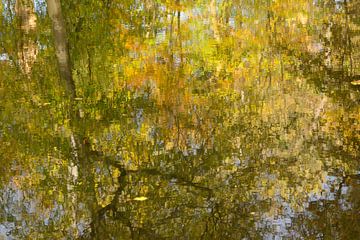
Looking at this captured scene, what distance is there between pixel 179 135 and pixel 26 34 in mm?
8197

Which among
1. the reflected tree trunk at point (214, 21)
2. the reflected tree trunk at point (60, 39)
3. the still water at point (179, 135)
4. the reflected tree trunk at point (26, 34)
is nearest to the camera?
the still water at point (179, 135)

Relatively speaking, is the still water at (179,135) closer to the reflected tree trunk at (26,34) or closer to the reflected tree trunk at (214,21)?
the reflected tree trunk at (26,34)

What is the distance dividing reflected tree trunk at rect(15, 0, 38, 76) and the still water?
0.15 feet

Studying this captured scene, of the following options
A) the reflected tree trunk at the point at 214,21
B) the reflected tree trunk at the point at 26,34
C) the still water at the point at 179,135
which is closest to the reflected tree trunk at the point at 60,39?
the still water at the point at 179,135

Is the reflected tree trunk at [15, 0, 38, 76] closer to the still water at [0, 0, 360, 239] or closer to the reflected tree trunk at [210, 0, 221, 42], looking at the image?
the still water at [0, 0, 360, 239]

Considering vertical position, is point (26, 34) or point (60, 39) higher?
point (60, 39)

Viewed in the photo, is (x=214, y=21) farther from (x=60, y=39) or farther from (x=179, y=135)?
(x=179, y=135)

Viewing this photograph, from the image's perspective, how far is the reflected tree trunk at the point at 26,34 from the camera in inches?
485

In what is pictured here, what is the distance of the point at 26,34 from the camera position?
14234 mm

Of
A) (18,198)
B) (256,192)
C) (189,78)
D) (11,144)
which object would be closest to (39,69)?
(189,78)

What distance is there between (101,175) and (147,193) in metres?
0.69

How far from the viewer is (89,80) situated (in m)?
10.1

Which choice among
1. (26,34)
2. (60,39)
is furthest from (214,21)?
(60,39)

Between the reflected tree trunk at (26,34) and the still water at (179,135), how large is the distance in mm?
44
